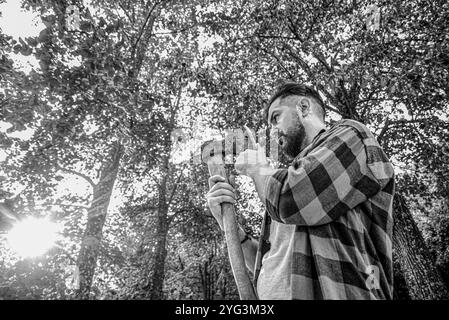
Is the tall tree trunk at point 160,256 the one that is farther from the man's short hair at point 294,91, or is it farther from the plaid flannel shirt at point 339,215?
the plaid flannel shirt at point 339,215

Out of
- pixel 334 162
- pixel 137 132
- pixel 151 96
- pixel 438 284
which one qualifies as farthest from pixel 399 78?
pixel 334 162

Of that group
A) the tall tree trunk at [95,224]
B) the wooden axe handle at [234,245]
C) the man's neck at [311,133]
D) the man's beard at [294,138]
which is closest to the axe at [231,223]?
the wooden axe handle at [234,245]

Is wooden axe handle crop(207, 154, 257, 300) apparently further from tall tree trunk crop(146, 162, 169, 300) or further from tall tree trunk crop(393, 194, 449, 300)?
tall tree trunk crop(146, 162, 169, 300)

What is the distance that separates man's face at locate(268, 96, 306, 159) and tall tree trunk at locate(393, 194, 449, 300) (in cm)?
657

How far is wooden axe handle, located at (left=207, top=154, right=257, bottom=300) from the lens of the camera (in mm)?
1439

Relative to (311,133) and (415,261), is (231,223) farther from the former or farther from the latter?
(415,261)

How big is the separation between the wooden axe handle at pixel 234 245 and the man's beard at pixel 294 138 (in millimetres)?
413

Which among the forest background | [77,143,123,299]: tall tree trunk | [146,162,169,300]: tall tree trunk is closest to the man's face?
the forest background

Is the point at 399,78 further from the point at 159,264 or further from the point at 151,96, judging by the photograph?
the point at 159,264

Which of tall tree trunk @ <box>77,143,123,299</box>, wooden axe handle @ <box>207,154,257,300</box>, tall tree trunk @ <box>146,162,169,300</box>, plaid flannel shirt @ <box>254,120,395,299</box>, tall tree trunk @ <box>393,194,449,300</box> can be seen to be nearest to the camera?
plaid flannel shirt @ <box>254,120,395,299</box>

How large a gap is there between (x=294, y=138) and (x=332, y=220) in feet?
2.12

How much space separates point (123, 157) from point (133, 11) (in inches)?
216

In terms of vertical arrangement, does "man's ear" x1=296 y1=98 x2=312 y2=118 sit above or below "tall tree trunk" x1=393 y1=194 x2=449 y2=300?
below

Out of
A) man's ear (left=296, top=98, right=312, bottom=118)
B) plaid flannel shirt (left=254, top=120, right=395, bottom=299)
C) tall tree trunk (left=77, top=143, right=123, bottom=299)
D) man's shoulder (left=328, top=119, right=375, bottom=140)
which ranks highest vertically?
tall tree trunk (left=77, top=143, right=123, bottom=299)
